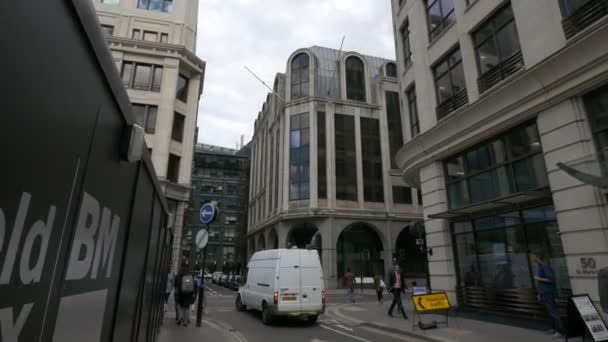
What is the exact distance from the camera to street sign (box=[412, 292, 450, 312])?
997 cm

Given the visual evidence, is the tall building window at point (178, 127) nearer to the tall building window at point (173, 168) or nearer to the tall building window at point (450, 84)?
the tall building window at point (173, 168)

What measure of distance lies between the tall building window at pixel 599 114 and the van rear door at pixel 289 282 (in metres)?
9.57

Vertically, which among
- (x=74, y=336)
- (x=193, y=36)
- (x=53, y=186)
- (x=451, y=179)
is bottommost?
(x=74, y=336)

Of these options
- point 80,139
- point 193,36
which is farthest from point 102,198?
point 193,36

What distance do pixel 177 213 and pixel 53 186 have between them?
974 inches

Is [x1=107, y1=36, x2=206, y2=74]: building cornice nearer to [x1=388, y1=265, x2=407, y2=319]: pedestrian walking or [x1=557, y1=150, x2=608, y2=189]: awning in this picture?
[x1=388, y1=265, x2=407, y2=319]: pedestrian walking

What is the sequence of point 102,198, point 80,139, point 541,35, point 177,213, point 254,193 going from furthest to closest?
point 254,193 → point 177,213 → point 541,35 → point 102,198 → point 80,139

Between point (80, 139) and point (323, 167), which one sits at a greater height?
point (323, 167)

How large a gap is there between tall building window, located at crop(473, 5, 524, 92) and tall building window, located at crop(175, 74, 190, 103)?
21.9 metres

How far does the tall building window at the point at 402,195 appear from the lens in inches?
1452

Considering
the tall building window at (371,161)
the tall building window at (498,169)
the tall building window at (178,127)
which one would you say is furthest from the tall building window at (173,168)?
the tall building window at (371,161)

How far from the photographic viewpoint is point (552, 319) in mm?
8617

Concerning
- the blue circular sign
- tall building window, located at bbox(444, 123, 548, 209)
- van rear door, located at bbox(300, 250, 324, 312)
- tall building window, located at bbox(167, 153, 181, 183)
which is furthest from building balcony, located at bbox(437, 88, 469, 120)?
tall building window, located at bbox(167, 153, 181, 183)

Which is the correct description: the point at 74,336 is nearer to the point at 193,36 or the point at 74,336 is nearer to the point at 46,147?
the point at 46,147
